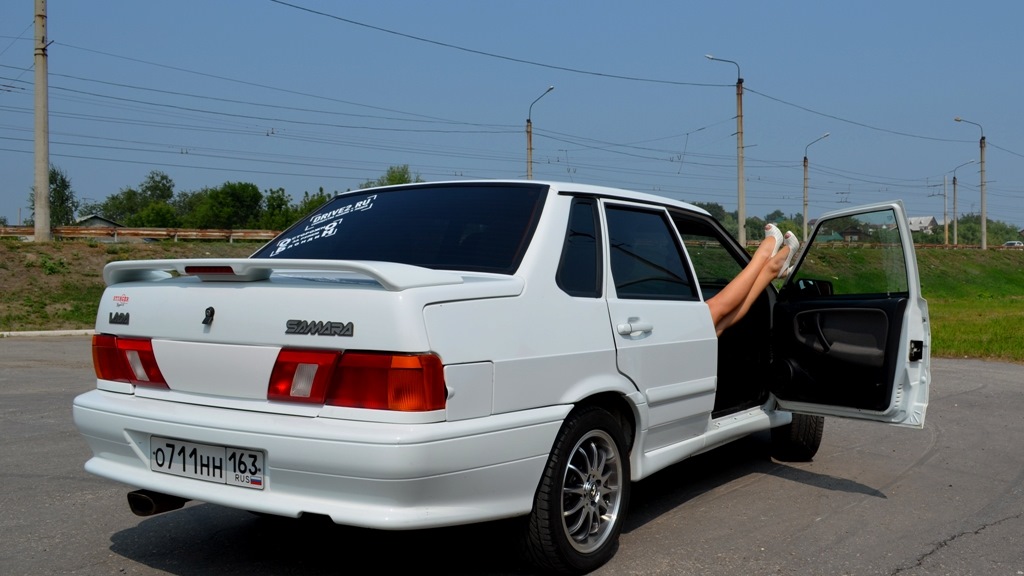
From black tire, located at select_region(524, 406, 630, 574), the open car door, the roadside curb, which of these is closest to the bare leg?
the open car door

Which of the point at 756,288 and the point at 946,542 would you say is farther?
the point at 756,288

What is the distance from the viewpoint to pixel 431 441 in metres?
3.10

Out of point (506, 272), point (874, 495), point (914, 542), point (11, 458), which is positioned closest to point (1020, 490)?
point (874, 495)

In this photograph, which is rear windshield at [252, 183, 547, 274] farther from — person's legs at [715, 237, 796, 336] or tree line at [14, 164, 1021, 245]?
tree line at [14, 164, 1021, 245]

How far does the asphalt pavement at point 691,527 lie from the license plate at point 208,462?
0.29 m

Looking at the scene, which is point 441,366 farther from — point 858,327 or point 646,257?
point 858,327

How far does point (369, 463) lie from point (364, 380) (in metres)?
0.28

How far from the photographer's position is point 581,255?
13.4 feet

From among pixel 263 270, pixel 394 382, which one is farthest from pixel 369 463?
pixel 263 270

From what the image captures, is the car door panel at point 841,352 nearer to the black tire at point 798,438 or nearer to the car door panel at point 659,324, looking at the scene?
the black tire at point 798,438

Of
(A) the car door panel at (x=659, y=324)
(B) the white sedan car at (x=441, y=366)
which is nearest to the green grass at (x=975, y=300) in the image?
(A) the car door panel at (x=659, y=324)

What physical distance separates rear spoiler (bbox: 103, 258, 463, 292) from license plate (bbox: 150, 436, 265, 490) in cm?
65

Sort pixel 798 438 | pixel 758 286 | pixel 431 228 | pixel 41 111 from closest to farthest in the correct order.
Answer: pixel 431 228, pixel 758 286, pixel 798 438, pixel 41 111

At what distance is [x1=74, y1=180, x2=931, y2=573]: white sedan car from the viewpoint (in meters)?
3.14
